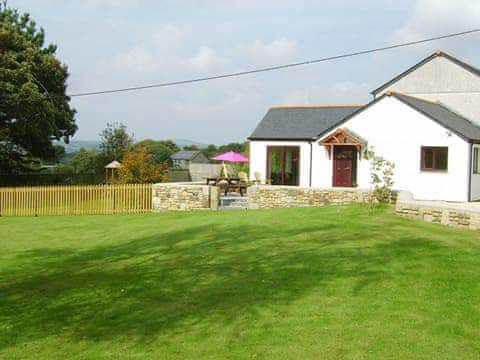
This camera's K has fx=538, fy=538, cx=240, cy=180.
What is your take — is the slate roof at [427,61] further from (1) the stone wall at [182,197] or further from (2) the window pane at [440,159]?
(1) the stone wall at [182,197]

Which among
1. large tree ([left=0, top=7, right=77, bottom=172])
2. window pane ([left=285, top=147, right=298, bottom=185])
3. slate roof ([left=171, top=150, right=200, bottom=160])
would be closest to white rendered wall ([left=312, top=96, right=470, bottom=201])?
window pane ([left=285, top=147, right=298, bottom=185])

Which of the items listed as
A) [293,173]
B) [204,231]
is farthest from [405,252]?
[293,173]

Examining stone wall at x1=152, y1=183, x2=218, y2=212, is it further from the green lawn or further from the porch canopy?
the green lawn

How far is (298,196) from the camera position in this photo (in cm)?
2066

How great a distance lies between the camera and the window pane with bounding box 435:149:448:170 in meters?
22.5

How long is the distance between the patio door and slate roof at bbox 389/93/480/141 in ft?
22.6

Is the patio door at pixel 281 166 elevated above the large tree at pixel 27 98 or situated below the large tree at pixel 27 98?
below

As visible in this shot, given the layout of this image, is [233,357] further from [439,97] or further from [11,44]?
[11,44]

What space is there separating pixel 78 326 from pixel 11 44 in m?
27.8

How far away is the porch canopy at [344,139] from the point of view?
24.2m

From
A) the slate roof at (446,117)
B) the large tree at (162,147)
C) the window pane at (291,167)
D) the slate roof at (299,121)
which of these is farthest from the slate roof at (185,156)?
the slate roof at (446,117)

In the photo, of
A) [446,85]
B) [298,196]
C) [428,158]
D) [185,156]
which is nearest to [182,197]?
[298,196]

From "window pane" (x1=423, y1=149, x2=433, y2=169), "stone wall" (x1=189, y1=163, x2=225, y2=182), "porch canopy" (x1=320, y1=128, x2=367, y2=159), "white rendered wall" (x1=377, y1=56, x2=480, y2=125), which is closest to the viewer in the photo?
"window pane" (x1=423, y1=149, x2=433, y2=169)

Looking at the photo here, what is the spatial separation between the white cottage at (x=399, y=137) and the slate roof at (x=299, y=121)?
0.17 feet
